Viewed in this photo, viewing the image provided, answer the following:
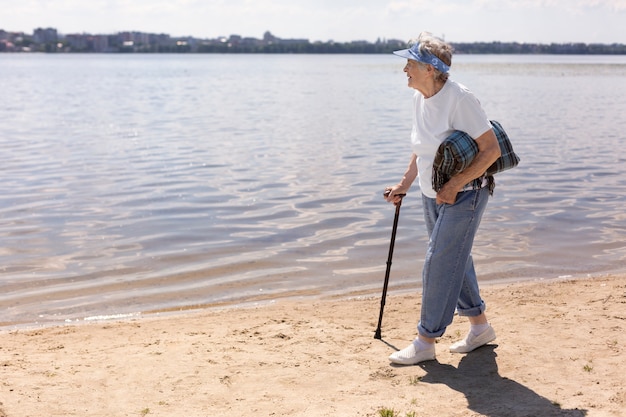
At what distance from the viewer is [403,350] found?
5207 mm

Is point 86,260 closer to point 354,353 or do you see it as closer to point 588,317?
point 354,353

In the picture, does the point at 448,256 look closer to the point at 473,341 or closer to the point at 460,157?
the point at 460,157

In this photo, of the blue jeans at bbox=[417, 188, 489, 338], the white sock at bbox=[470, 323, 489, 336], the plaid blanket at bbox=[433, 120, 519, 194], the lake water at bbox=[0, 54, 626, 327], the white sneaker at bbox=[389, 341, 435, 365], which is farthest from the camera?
the lake water at bbox=[0, 54, 626, 327]

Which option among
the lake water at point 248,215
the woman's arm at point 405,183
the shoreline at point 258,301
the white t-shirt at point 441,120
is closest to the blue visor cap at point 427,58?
the white t-shirt at point 441,120

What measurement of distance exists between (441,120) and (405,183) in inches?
28.7

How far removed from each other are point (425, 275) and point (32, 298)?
15.7ft

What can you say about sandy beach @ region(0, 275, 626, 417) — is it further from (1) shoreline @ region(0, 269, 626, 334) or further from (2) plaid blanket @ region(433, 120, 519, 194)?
(2) plaid blanket @ region(433, 120, 519, 194)

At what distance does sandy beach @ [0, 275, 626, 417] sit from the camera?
455 centimetres

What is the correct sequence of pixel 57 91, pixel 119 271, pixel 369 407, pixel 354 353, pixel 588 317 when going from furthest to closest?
pixel 57 91, pixel 119 271, pixel 588 317, pixel 354 353, pixel 369 407

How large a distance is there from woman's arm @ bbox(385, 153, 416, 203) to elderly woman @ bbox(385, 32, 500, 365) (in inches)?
0.4

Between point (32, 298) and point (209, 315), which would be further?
point (32, 298)

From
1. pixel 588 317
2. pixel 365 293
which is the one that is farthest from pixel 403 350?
pixel 365 293

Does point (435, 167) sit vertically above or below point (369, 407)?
above

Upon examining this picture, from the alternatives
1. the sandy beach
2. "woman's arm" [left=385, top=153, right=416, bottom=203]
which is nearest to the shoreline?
the sandy beach
